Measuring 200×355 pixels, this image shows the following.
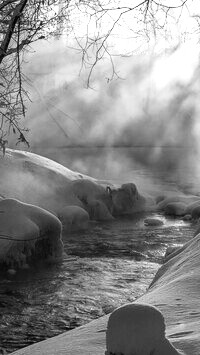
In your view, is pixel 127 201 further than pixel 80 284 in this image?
Yes

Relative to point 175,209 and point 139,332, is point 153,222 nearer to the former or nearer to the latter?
point 175,209

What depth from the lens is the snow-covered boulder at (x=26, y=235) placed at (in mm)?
11812

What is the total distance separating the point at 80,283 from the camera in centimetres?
1042

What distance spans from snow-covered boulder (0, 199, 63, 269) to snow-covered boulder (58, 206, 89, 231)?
3626 millimetres

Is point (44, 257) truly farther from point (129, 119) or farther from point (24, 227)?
point (129, 119)

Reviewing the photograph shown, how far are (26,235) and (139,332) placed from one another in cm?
900

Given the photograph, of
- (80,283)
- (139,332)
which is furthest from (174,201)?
(139,332)

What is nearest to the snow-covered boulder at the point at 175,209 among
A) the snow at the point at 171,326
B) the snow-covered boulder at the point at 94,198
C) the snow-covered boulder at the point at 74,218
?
the snow-covered boulder at the point at 94,198

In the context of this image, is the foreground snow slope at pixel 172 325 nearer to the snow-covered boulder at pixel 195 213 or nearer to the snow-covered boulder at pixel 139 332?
the snow-covered boulder at pixel 139 332

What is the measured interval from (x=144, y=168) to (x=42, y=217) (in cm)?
2338

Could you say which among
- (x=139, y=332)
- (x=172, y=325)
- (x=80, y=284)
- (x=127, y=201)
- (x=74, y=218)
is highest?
(x=139, y=332)

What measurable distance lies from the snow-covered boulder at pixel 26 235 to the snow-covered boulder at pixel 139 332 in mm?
8517

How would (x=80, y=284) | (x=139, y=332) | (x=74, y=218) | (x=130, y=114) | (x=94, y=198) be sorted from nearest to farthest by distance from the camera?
(x=139, y=332)
(x=80, y=284)
(x=74, y=218)
(x=94, y=198)
(x=130, y=114)

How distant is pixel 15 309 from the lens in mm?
8992
